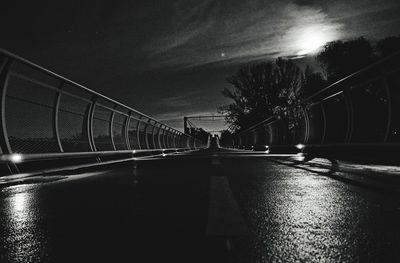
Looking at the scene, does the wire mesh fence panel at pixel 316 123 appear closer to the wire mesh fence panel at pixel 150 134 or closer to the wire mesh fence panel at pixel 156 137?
the wire mesh fence panel at pixel 150 134

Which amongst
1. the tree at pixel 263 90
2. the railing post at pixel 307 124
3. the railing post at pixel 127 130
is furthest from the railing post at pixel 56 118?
the tree at pixel 263 90

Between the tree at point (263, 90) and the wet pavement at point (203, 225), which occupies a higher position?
the tree at point (263, 90)

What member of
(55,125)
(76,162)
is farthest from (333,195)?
(76,162)

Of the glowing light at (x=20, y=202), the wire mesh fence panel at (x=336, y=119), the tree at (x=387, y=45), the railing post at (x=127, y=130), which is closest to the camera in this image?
the glowing light at (x=20, y=202)

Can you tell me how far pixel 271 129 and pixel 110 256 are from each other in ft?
56.6

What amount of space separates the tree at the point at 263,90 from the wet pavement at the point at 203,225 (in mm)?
34423

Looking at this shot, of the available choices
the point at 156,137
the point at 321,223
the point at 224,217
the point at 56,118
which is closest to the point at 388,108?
the point at 321,223

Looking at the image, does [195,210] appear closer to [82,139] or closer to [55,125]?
[55,125]

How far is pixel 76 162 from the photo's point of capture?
27.8 feet

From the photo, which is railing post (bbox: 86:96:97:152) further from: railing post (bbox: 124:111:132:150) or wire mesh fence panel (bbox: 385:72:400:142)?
wire mesh fence panel (bbox: 385:72:400:142)

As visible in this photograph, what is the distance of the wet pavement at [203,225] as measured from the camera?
5.93 feet

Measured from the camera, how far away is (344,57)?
4034cm

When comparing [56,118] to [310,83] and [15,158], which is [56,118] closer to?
[15,158]

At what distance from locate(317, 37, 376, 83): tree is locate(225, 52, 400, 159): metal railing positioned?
101ft
